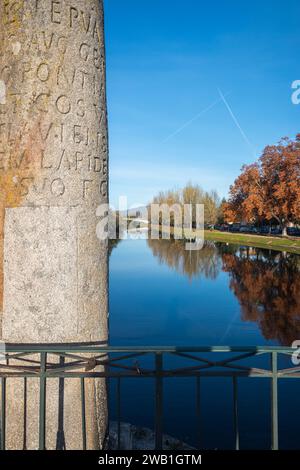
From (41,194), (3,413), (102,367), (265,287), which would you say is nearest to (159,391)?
(102,367)

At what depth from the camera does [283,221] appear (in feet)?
173

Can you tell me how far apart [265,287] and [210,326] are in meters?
8.87

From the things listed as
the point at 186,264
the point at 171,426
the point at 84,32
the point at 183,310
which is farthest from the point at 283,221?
the point at 84,32

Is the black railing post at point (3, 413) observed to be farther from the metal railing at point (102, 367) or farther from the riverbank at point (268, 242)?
the riverbank at point (268, 242)

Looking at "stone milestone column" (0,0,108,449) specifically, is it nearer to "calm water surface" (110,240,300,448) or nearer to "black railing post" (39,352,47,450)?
"black railing post" (39,352,47,450)

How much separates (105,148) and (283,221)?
5216 cm

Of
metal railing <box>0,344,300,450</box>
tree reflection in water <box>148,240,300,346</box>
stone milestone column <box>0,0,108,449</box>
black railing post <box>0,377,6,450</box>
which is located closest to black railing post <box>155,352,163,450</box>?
metal railing <box>0,344,300,450</box>

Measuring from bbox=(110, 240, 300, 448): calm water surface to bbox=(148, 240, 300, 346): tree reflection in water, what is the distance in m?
0.04

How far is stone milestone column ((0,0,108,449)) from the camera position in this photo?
3.34 m

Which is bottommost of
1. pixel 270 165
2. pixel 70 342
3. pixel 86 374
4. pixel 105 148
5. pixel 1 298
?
pixel 86 374

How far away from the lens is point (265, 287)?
20.7 m

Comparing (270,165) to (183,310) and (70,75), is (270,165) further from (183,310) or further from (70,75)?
(70,75)

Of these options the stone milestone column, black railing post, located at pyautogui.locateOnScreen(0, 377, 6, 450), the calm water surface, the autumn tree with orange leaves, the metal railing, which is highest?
the autumn tree with orange leaves
